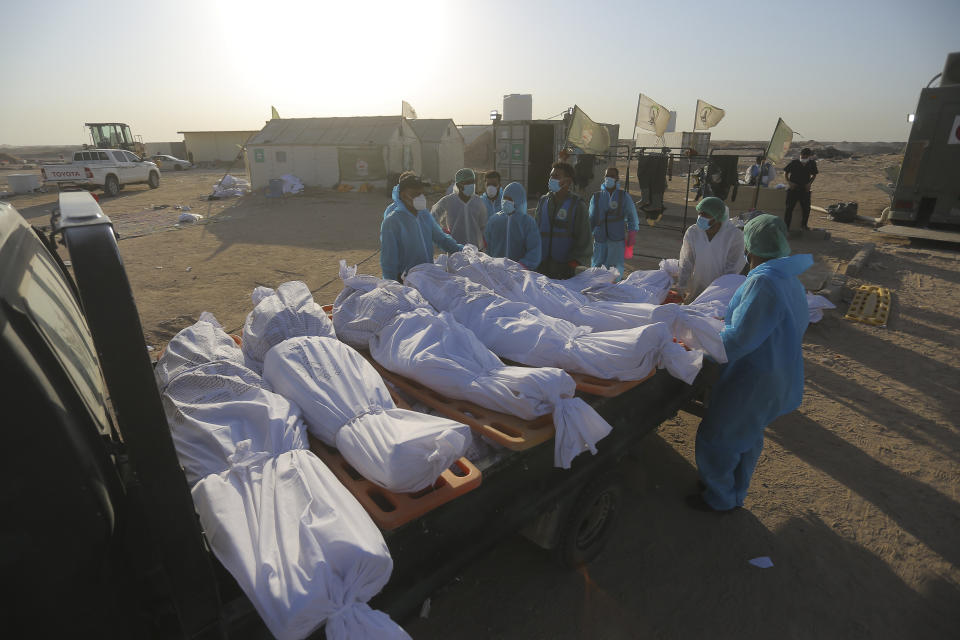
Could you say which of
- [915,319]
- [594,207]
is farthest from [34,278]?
[915,319]

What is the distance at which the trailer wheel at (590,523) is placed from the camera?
8.54ft

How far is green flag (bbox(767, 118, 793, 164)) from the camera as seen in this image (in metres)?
10.5

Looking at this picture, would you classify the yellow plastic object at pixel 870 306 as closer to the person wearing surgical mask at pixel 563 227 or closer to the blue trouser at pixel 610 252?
the blue trouser at pixel 610 252

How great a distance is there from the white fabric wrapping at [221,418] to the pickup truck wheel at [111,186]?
22924 mm

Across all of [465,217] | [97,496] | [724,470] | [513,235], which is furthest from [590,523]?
[465,217]

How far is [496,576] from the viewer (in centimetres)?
281

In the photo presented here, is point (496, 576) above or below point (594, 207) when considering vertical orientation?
below

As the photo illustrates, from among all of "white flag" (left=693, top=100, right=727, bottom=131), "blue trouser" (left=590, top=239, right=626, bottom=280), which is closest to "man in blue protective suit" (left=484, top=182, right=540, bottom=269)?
"blue trouser" (left=590, top=239, right=626, bottom=280)

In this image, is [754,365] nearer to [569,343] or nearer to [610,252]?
[569,343]

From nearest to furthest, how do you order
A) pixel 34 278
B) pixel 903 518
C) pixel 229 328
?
pixel 34 278 < pixel 903 518 < pixel 229 328

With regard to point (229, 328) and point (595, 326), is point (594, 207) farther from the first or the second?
point (229, 328)

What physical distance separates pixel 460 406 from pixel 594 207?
5225 mm

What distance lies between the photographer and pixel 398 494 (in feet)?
5.41

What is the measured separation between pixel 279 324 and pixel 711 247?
3.82 m
